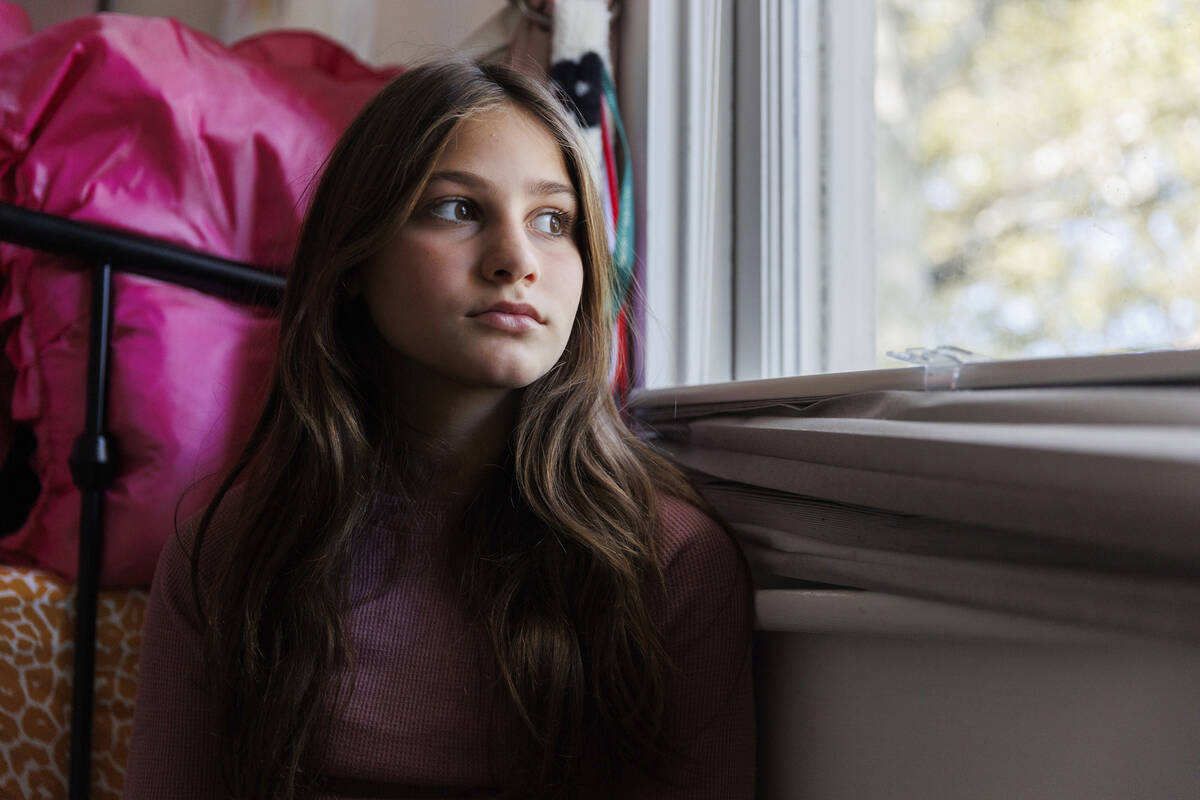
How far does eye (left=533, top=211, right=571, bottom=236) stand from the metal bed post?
1.55ft

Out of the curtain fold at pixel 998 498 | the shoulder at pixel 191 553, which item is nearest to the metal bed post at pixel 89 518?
the shoulder at pixel 191 553

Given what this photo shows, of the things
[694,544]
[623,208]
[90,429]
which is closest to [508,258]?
[694,544]

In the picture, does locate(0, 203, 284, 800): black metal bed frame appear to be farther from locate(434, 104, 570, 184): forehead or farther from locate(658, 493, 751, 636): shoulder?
locate(658, 493, 751, 636): shoulder

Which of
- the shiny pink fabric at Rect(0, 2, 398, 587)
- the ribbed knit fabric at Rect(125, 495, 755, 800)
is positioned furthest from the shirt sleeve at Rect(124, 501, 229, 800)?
the shiny pink fabric at Rect(0, 2, 398, 587)

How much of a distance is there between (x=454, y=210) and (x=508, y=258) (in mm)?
72

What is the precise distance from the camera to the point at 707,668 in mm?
720

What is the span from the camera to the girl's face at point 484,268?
0.70m

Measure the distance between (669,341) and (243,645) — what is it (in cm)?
59

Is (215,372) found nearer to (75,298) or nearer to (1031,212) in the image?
(75,298)

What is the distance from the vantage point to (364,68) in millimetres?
1239

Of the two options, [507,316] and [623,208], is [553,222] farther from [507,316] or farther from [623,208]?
[623,208]

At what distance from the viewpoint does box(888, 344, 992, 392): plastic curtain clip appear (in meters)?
0.58

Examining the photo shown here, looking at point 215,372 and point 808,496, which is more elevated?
point 215,372

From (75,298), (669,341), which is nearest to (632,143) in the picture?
(669,341)
